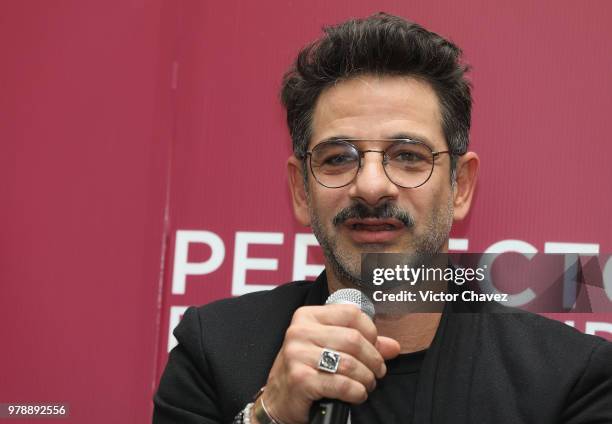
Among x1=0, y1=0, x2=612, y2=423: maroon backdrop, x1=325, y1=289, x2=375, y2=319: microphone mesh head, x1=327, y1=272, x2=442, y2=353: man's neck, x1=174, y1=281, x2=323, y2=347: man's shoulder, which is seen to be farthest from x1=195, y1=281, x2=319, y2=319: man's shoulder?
x1=325, y1=289, x2=375, y2=319: microphone mesh head

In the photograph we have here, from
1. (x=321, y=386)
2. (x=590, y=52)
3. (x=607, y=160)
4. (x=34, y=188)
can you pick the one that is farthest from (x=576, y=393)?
(x=34, y=188)

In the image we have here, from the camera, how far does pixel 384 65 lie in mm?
1505

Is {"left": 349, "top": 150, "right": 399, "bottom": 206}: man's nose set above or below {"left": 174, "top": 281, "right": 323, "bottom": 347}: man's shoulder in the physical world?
above

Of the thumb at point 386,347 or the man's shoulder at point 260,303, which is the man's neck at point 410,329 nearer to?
the man's shoulder at point 260,303

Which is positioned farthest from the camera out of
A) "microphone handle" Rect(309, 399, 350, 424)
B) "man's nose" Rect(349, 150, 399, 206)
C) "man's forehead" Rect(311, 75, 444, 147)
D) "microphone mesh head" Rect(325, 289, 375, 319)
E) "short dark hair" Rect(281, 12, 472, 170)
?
"short dark hair" Rect(281, 12, 472, 170)

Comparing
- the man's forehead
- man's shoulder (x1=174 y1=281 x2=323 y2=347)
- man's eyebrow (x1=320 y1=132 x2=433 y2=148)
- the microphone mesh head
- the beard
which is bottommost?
man's shoulder (x1=174 y1=281 x2=323 y2=347)

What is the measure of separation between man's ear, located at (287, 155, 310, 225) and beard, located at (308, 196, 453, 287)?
0.36 ft

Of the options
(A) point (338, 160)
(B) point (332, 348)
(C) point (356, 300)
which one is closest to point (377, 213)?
(A) point (338, 160)

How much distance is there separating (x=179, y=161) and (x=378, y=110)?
0.62 meters

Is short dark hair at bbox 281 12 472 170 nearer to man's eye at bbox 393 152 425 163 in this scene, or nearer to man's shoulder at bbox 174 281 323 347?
man's eye at bbox 393 152 425 163

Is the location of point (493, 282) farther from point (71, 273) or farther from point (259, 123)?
point (71, 273)

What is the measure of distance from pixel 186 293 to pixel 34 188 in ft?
1.44

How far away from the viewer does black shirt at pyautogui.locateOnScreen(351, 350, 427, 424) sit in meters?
1.37

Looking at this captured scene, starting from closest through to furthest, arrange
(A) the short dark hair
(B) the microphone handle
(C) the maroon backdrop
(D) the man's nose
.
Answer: (B) the microphone handle, (D) the man's nose, (A) the short dark hair, (C) the maroon backdrop
